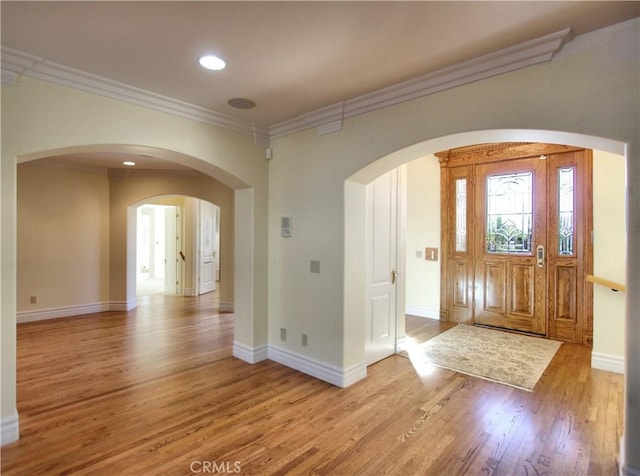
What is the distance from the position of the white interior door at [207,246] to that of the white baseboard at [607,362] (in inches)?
300

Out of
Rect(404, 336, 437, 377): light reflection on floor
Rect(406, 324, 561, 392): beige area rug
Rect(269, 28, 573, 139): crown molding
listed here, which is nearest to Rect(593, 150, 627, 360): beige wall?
Rect(406, 324, 561, 392): beige area rug

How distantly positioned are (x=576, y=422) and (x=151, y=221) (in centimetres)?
1359

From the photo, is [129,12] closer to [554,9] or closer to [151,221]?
[554,9]

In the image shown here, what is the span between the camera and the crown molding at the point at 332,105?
87.5 inches

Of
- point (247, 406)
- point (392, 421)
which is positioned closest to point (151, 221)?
point (247, 406)

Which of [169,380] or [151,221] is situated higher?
[151,221]

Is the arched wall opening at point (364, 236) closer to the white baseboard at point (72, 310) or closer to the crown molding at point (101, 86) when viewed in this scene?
the crown molding at point (101, 86)

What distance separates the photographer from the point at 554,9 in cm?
185

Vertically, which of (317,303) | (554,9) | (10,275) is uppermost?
(554,9)

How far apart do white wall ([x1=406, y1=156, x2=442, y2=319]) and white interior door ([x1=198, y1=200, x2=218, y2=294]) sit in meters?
5.03

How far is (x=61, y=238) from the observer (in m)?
5.85

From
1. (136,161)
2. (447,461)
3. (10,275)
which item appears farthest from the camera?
(136,161)

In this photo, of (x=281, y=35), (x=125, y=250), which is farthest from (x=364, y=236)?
(x=125, y=250)

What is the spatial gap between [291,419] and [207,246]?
6.82 m
